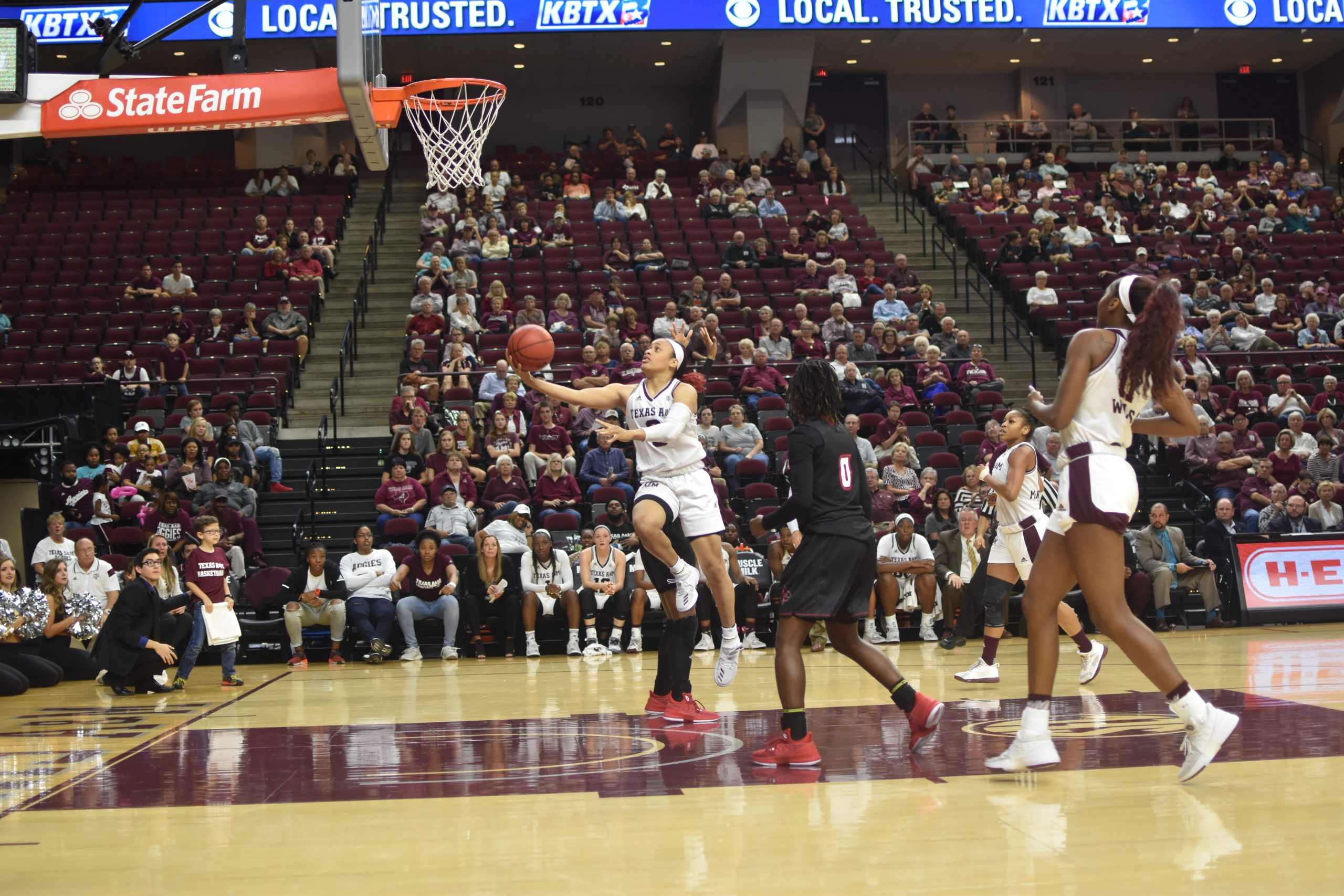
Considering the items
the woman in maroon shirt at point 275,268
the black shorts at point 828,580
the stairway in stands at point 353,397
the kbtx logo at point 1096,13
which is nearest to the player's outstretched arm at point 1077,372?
the black shorts at point 828,580

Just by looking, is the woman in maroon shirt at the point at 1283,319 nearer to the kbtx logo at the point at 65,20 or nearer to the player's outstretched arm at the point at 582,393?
the player's outstretched arm at the point at 582,393

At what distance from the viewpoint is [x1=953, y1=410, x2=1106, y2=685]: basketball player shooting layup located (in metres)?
7.93

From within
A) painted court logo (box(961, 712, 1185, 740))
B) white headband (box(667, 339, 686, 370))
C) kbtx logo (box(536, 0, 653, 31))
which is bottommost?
painted court logo (box(961, 712, 1185, 740))

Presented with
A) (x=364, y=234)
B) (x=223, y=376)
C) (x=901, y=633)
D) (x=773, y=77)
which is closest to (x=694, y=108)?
(x=773, y=77)

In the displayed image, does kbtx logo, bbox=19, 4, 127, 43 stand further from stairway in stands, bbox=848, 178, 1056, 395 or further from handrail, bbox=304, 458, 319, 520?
stairway in stands, bbox=848, 178, 1056, 395

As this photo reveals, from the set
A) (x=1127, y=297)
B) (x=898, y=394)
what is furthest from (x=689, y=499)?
(x=898, y=394)

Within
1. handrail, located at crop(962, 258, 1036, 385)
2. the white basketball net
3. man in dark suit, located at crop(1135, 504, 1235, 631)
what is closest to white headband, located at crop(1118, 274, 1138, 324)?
the white basketball net

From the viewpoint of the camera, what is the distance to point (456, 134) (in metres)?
11.2

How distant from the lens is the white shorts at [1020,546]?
825 cm

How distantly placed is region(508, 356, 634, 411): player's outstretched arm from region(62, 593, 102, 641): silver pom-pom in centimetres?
584

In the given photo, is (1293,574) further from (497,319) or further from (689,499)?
(497,319)

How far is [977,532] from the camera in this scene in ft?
38.3

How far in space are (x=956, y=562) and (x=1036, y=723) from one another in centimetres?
730

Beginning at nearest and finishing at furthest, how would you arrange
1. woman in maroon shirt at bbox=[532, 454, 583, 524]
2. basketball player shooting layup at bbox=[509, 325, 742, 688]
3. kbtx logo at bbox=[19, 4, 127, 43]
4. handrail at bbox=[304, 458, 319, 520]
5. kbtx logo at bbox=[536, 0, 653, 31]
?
basketball player shooting layup at bbox=[509, 325, 742, 688] → woman in maroon shirt at bbox=[532, 454, 583, 524] → handrail at bbox=[304, 458, 319, 520] → kbtx logo at bbox=[19, 4, 127, 43] → kbtx logo at bbox=[536, 0, 653, 31]
